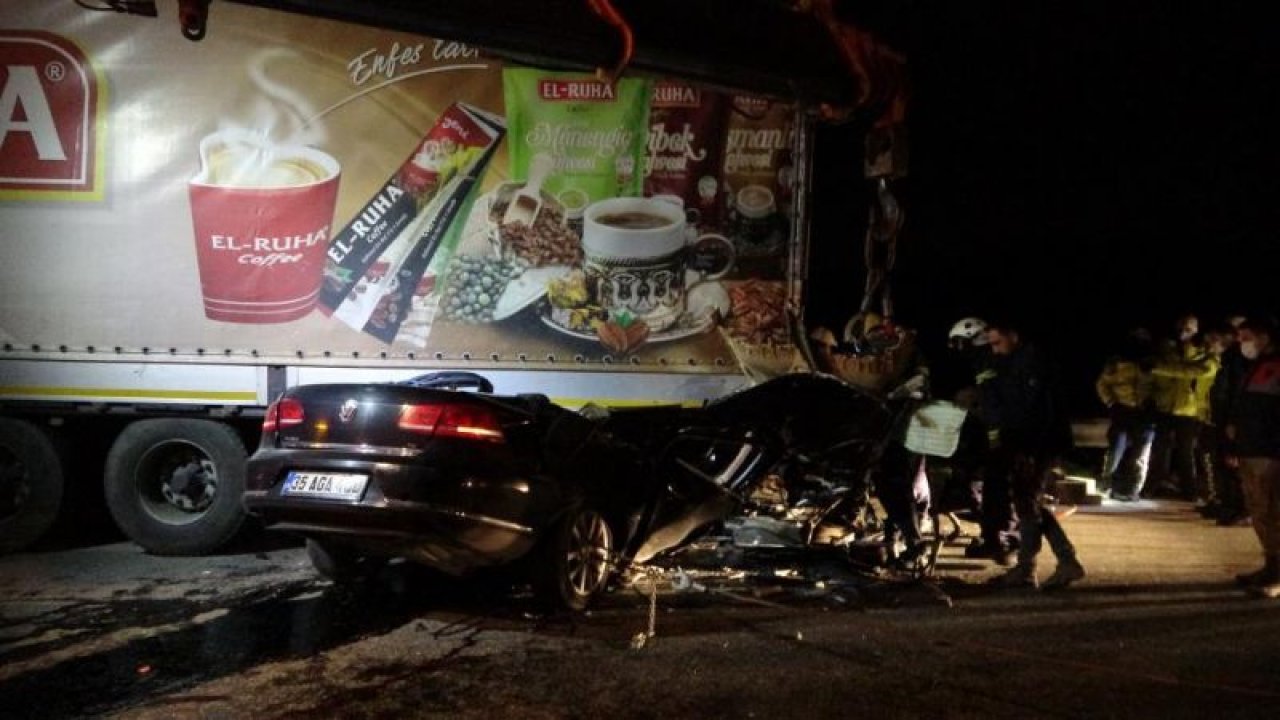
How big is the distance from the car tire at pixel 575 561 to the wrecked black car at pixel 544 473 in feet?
0.03

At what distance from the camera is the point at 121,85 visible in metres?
7.19

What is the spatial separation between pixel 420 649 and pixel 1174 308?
1871cm

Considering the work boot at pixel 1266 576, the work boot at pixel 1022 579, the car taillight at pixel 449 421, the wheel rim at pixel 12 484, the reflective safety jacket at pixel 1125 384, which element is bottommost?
the work boot at pixel 1022 579

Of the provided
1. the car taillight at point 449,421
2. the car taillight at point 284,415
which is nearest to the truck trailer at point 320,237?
the car taillight at point 284,415

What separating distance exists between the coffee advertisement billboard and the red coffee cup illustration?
15mm

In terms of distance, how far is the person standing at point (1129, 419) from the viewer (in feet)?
32.4

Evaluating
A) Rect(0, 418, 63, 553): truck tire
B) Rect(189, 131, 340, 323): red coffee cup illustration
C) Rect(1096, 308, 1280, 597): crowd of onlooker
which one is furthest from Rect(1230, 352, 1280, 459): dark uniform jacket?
Rect(0, 418, 63, 553): truck tire

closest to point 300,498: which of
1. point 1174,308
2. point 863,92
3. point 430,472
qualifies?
point 430,472

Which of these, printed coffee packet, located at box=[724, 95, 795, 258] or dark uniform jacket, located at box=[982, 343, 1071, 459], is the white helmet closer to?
dark uniform jacket, located at box=[982, 343, 1071, 459]

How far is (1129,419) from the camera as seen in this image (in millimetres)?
10008

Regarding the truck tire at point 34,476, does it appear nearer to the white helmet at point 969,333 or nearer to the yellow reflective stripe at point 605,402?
the yellow reflective stripe at point 605,402

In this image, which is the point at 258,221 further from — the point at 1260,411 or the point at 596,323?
the point at 1260,411

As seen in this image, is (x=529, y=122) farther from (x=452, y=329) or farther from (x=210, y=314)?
Answer: (x=210, y=314)

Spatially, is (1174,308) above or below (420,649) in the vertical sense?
above
